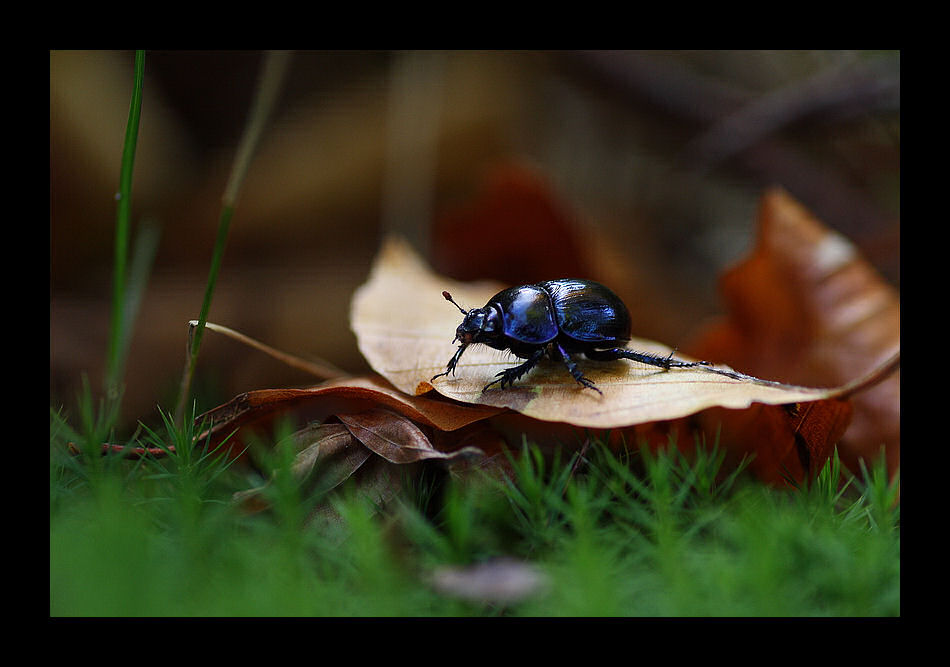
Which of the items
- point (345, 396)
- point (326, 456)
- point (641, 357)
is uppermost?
point (641, 357)

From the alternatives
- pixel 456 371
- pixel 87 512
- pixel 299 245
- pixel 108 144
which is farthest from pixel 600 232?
pixel 87 512

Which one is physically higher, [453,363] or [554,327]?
[554,327]

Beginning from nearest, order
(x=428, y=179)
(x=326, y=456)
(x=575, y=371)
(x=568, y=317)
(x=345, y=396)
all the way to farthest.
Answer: (x=326, y=456), (x=345, y=396), (x=575, y=371), (x=568, y=317), (x=428, y=179)

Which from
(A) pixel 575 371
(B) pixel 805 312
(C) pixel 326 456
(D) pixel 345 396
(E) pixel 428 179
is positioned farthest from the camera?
(E) pixel 428 179

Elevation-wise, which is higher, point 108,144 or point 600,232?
point 108,144

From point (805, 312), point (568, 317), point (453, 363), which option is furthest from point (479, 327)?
point (805, 312)

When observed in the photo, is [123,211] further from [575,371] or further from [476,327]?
[575,371]

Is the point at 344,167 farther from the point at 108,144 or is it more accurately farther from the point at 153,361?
the point at 153,361
